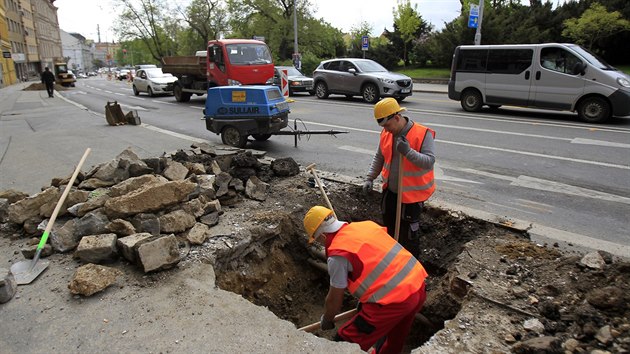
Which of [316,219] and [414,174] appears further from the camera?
[414,174]

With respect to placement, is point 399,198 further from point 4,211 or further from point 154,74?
point 154,74

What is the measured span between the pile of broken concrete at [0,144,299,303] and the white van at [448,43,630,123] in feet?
33.1

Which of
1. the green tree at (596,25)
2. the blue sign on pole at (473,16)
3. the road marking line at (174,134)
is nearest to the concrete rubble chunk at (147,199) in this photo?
the road marking line at (174,134)

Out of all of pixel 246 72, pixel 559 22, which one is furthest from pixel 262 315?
pixel 559 22

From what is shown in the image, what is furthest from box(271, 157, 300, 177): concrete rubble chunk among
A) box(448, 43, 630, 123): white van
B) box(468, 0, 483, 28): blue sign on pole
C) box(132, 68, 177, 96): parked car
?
box(132, 68, 177, 96): parked car

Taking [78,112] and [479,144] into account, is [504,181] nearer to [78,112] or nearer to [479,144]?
[479,144]

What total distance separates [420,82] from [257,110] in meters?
21.5

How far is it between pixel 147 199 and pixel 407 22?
3406 centimetres

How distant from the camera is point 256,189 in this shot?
5.59 meters

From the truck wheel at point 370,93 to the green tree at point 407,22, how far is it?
20.1 meters

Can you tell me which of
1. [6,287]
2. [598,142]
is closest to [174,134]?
[6,287]

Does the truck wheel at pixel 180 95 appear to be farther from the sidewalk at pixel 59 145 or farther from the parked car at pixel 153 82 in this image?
the sidewalk at pixel 59 145

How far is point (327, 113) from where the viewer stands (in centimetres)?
1461

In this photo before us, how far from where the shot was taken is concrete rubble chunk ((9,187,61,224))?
15.3 ft
